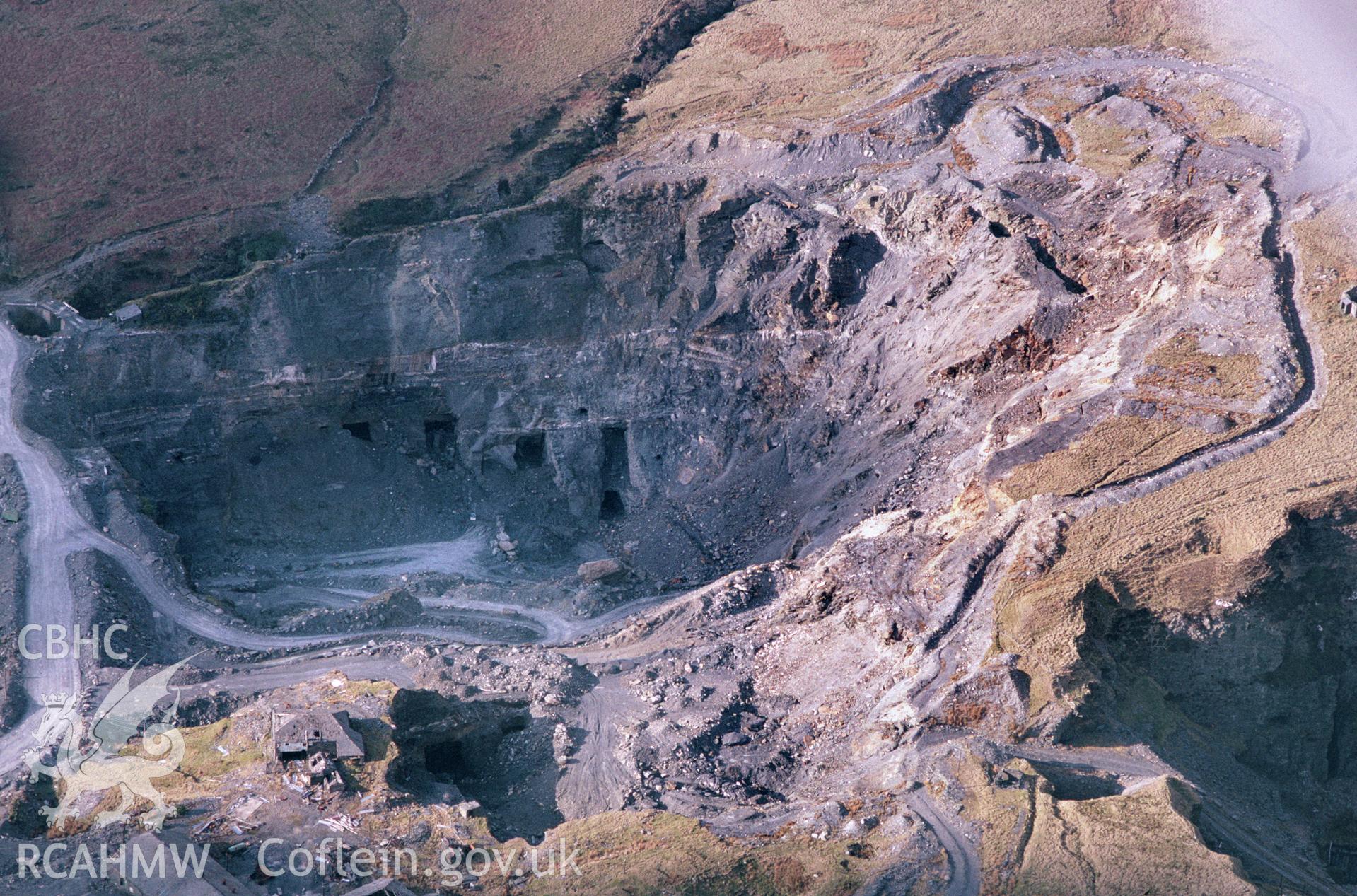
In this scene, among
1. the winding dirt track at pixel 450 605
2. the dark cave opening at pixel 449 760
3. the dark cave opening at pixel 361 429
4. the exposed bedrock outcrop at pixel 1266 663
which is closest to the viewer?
the winding dirt track at pixel 450 605

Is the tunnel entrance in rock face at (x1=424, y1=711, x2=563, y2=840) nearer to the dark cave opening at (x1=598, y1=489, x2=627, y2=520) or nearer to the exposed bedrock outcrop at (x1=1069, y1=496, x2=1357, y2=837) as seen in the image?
the dark cave opening at (x1=598, y1=489, x2=627, y2=520)

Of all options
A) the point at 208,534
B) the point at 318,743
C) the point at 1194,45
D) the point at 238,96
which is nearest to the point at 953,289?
the point at 1194,45

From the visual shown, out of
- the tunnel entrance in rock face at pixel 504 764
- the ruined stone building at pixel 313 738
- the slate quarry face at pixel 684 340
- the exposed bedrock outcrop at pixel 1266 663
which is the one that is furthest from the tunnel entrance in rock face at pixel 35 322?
the exposed bedrock outcrop at pixel 1266 663

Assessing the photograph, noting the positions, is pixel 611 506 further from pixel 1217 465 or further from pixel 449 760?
pixel 1217 465

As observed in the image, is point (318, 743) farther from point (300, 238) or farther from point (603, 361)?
point (300, 238)

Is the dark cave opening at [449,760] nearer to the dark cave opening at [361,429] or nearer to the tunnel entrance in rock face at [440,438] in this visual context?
the tunnel entrance in rock face at [440,438]

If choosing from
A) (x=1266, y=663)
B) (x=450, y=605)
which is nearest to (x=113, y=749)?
(x=450, y=605)
